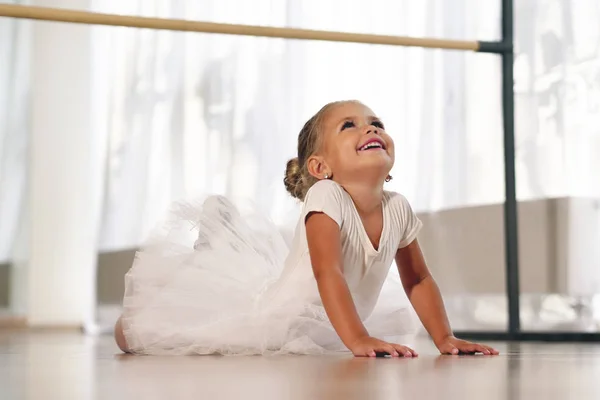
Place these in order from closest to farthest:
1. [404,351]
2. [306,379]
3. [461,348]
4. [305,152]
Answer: [306,379]
[404,351]
[461,348]
[305,152]

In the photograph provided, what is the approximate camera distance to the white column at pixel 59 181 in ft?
11.4

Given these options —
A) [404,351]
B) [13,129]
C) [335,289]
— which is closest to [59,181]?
[13,129]

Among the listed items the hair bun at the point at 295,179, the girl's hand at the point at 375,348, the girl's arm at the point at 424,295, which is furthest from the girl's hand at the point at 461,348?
the hair bun at the point at 295,179

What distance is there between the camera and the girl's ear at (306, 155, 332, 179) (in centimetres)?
142

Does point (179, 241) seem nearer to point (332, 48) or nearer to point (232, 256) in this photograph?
point (232, 256)

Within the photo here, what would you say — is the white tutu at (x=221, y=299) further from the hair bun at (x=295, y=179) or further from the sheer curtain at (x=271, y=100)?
the sheer curtain at (x=271, y=100)

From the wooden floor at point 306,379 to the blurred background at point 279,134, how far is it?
37.8 inches

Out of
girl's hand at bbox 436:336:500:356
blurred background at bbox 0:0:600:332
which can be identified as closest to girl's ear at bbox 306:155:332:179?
girl's hand at bbox 436:336:500:356

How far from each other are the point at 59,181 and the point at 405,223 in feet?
7.72

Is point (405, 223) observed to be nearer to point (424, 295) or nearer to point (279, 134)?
point (424, 295)

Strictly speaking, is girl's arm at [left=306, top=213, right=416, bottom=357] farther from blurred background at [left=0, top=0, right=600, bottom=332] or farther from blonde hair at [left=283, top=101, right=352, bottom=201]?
blurred background at [left=0, top=0, right=600, bottom=332]

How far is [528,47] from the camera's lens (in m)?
2.07

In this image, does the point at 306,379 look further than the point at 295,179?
No

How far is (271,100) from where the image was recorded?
2.62 m
